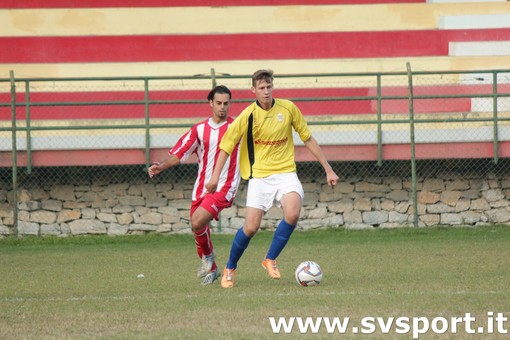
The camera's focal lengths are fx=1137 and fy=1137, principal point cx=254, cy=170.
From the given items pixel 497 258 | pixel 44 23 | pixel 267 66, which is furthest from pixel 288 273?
pixel 44 23

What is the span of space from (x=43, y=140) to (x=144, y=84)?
6.40 ft

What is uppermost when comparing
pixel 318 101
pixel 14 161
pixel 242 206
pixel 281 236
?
pixel 318 101

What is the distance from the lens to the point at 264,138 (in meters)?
10.5

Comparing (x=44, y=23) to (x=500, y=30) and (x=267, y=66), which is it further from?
(x=500, y=30)

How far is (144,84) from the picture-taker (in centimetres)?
1919

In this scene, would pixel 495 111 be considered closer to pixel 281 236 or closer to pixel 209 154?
pixel 209 154

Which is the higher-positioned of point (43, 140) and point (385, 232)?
point (43, 140)

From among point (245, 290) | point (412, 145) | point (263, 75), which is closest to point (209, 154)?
point (263, 75)

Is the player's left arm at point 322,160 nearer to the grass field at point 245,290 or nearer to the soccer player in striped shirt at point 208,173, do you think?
the soccer player in striped shirt at point 208,173

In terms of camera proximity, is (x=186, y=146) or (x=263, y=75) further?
(x=186, y=146)

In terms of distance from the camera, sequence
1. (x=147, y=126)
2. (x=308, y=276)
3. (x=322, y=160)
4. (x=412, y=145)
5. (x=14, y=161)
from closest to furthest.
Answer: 1. (x=308, y=276)
2. (x=322, y=160)
3. (x=14, y=161)
4. (x=147, y=126)
5. (x=412, y=145)

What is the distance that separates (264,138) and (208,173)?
98 cm

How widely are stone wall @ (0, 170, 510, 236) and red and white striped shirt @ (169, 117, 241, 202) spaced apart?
296 inches

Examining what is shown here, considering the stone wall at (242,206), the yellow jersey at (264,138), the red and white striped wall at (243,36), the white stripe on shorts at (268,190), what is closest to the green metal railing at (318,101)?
the stone wall at (242,206)
